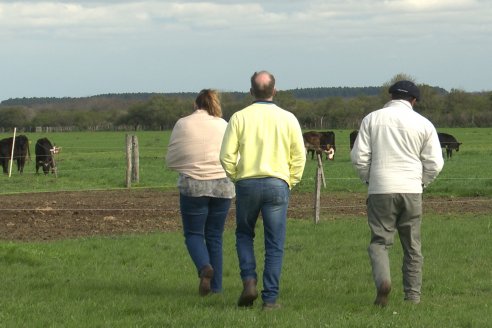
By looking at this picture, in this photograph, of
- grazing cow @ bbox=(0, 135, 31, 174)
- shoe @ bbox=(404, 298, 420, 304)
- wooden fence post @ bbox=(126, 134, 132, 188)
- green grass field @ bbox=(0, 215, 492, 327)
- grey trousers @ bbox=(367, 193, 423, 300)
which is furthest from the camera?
grazing cow @ bbox=(0, 135, 31, 174)

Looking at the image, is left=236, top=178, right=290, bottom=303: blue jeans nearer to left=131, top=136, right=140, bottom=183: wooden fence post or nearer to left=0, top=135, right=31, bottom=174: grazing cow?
left=131, top=136, right=140, bottom=183: wooden fence post

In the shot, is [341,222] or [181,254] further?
[341,222]

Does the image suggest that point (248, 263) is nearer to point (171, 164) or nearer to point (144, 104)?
point (171, 164)

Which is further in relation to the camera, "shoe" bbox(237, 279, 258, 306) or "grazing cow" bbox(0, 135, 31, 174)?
"grazing cow" bbox(0, 135, 31, 174)

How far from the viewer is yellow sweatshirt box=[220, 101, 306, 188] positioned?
796cm

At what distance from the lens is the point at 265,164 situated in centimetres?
793

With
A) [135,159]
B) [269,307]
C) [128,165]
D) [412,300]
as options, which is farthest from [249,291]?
[135,159]

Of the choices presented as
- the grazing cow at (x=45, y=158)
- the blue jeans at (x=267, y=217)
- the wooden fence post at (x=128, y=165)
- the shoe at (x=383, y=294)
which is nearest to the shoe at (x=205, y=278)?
the blue jeans at (x=267, y=217)

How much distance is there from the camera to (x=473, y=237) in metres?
14.0

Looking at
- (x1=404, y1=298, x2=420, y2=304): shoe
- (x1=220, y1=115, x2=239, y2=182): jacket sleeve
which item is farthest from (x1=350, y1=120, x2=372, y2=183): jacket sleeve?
(x1=404, y1=298, x2=420, y2=304): shoe

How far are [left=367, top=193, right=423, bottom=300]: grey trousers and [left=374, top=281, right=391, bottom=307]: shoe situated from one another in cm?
3

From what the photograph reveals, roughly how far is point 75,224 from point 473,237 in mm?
6789

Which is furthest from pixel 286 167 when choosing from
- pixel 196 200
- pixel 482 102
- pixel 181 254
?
pixel 482 102

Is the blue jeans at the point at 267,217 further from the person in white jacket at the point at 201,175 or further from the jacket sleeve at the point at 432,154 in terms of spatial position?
the jacket sleeve at the point at 432,154
